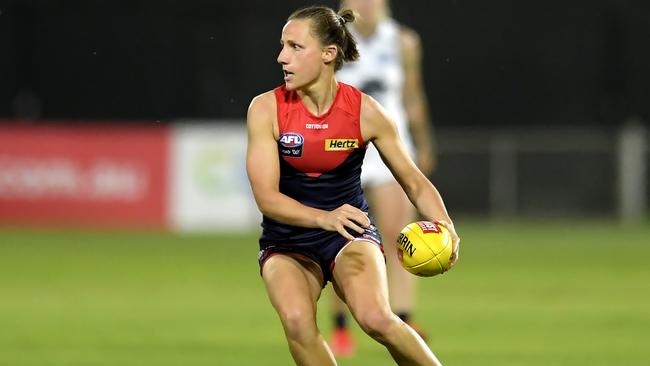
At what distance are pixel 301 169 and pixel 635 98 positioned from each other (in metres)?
17.6

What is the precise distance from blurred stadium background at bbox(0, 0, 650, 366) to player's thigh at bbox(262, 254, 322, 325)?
6.44 meters

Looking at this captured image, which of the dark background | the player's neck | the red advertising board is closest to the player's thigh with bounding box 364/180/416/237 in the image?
the player's neck

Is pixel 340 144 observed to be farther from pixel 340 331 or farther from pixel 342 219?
pixel 340 331

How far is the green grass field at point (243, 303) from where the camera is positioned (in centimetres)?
970

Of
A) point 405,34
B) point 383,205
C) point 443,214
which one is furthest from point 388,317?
point 405,34

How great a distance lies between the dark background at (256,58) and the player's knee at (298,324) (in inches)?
654

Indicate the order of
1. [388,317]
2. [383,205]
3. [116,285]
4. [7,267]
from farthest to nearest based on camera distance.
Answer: [7,267] < [116,285] < [383,205] < [388,317]

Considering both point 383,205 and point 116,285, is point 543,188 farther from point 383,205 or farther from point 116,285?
point 383,205

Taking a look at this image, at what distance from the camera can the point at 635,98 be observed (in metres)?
23.9

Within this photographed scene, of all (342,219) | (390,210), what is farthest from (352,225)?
(390,210)

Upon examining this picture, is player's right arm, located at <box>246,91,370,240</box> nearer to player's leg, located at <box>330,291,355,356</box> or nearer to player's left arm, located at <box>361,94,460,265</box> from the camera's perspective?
player's left arm, located at <box>361,94,460,265</box>

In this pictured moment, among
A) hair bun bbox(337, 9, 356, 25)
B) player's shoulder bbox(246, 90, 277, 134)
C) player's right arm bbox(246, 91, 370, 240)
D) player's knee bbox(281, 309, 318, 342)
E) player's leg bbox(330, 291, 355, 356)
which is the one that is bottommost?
player's leg bbox(330, 291, 355, 356)

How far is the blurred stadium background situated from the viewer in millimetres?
16391

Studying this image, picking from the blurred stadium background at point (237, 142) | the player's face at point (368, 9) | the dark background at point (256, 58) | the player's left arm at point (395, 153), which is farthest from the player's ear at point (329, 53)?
the dark background at point (256, 58)
